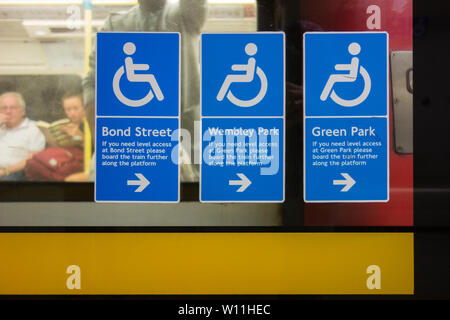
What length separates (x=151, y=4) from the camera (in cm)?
214

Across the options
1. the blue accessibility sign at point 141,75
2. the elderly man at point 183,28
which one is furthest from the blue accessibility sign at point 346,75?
the blue accessibility sign at point 141,75

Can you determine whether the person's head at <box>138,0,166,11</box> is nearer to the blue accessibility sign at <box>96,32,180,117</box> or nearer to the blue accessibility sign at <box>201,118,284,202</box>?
the blue accessibility sign at <box>96,32,180,117</box>

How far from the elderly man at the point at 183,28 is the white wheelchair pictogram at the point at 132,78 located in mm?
103

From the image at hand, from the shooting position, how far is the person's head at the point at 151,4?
2.14 metres

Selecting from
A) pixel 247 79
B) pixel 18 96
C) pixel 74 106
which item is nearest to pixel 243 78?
pixel 247 79

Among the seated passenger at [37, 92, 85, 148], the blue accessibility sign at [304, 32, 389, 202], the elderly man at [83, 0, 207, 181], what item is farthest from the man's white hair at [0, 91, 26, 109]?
the blue accessibility sign at [304, 32, 389, 202]

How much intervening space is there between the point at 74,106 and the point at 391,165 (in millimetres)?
1587

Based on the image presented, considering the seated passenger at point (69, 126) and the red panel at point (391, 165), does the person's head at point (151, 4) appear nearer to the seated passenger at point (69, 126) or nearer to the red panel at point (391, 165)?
the seated passenger at point (69, 126)

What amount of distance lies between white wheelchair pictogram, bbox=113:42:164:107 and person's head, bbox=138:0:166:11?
0.64 feet

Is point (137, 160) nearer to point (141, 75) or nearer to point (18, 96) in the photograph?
point (141, 75)
